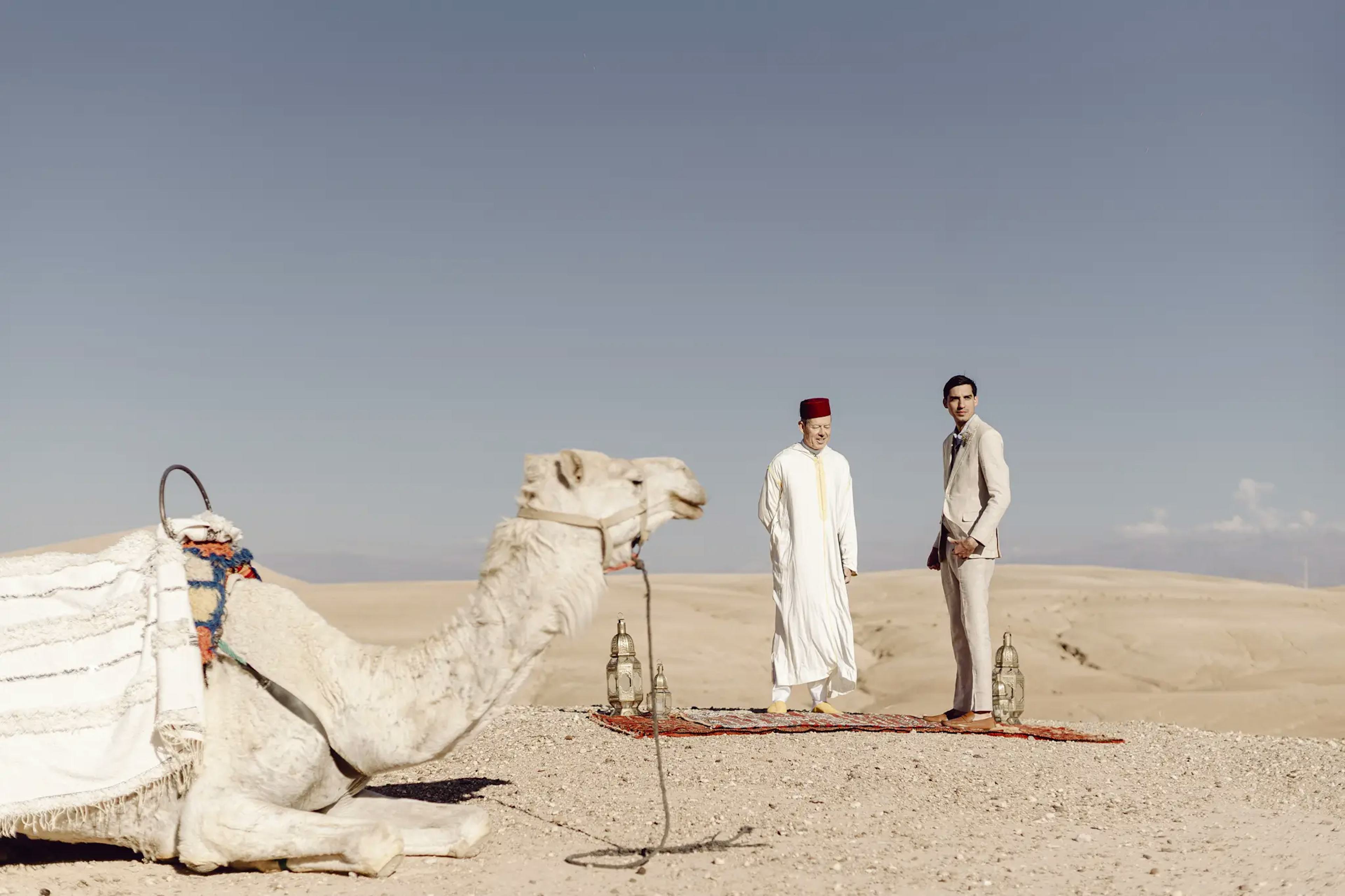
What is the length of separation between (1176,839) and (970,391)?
14.3ft

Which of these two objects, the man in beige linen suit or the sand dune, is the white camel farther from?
the man in beige linen suit

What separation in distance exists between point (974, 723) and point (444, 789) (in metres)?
4.44

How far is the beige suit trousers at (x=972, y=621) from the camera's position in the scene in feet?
30.0

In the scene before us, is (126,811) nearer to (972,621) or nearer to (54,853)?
(54,853)

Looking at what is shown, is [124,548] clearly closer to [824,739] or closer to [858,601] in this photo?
[824,739]

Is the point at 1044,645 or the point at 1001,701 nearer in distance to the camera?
the point at 1001,701

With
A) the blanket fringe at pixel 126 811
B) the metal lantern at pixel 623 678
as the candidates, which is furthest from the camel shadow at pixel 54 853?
the metal lantern at pixel 623 678

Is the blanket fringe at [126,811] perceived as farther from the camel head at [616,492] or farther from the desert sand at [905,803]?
the camel head at [616,492]

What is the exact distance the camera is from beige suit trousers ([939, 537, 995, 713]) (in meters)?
9.13

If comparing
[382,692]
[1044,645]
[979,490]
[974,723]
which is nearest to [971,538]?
[979,490]

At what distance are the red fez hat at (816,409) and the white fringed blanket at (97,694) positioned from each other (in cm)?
648

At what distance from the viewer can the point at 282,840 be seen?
4.50 m

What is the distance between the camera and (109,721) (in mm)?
4762

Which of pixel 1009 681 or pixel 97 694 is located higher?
pixel 97 694
